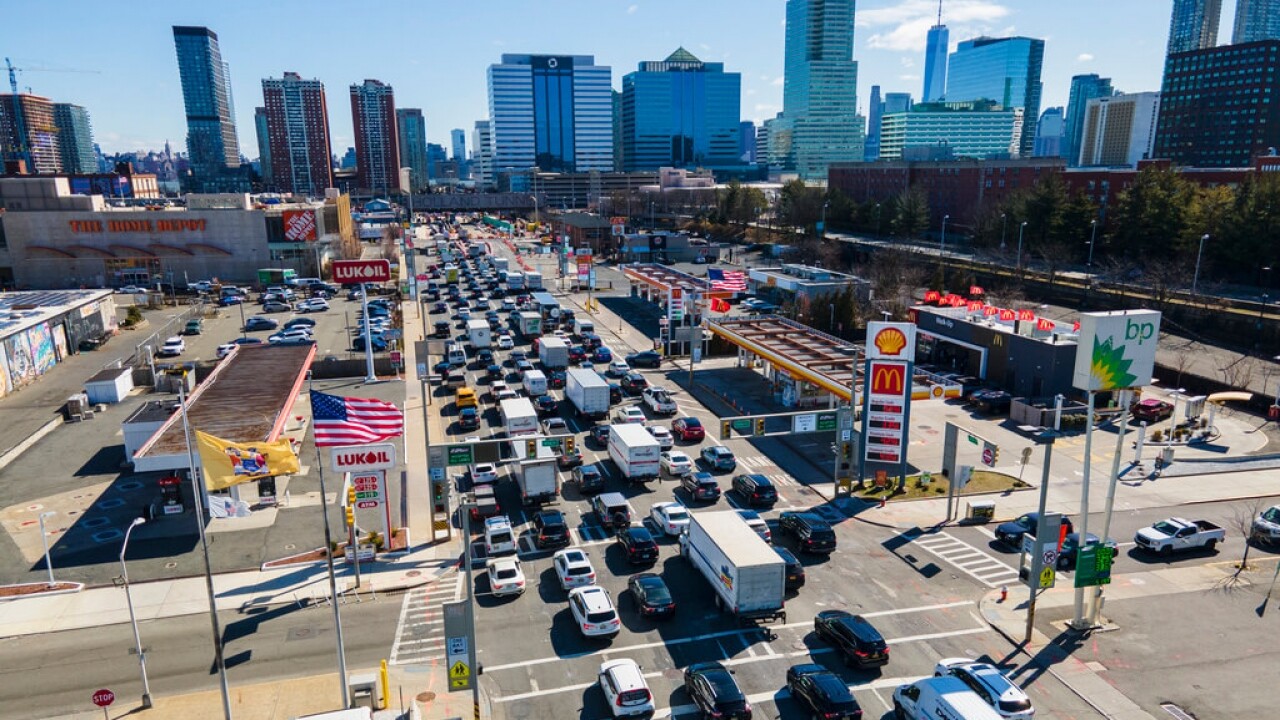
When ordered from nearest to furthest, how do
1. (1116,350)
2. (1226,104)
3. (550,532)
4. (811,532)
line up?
(1116,350) < (811,532) < (550,532) < (1226,104)

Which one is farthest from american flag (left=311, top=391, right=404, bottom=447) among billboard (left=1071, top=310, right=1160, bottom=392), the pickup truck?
the pickup truck

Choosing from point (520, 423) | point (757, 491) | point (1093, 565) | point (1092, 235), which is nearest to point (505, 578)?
point (757, 491)

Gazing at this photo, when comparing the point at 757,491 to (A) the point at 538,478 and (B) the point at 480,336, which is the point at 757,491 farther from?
(B) the point at 480,336

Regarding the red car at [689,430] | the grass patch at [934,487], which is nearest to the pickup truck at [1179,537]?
the grass patch at [934,487]

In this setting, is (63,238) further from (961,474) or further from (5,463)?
(961,474)

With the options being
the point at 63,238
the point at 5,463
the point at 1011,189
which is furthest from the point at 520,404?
the point at 1011,189

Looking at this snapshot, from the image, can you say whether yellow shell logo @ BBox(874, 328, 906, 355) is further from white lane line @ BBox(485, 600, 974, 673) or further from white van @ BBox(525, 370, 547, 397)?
white van @ BBox(525, 370, 547, 397)
